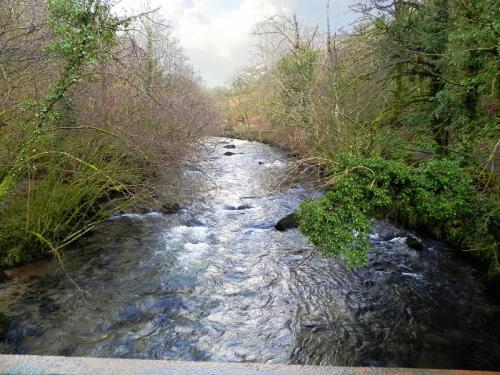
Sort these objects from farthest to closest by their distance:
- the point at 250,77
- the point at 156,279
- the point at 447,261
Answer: the point at 250,77 → the point at 447,261 → the point at 156,279

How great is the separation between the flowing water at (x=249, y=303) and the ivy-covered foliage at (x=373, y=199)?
1.48 meters

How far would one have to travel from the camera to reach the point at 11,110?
7.54 m

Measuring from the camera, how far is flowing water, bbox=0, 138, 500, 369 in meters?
6.29

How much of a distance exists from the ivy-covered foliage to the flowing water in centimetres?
148

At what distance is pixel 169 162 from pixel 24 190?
11.4ft

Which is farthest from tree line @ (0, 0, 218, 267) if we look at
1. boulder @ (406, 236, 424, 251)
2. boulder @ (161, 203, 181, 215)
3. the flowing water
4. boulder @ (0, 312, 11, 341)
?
boulder @ (406, 236, 424, 251)

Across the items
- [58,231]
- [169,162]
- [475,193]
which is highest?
[169,162]

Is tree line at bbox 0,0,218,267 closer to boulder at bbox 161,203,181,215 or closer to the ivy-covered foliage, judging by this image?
boulder at bbox 161,203,181,215

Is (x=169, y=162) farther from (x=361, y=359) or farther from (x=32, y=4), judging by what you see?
(x=361, y=359)

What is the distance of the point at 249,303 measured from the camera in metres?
7.79

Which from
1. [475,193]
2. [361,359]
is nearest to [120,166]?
[361,359]

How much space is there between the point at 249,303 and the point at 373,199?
127 inches

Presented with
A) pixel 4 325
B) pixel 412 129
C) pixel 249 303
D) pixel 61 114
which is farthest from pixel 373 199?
pixel 4 325

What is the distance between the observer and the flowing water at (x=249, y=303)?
6.29 meters
